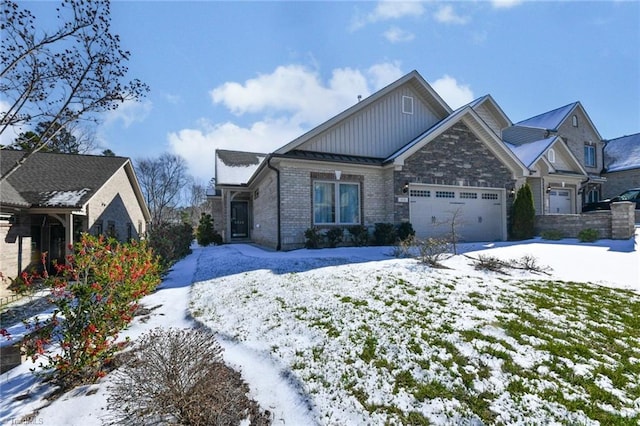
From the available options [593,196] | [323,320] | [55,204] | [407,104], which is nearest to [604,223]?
[407,104]

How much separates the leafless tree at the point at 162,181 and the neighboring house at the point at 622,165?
44.1 meters

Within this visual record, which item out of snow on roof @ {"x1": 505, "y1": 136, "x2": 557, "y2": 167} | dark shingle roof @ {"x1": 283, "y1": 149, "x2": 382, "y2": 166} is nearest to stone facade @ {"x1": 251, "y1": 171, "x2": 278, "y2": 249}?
dark shingle roof @ {"x1": 283, "y1": 149, "x2": 382, "y2": 166}

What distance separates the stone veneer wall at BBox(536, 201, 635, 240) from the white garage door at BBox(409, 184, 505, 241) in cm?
232

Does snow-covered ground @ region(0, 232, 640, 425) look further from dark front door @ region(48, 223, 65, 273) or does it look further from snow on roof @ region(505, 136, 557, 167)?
snow on roof @ region(505, 136, 557, 167)

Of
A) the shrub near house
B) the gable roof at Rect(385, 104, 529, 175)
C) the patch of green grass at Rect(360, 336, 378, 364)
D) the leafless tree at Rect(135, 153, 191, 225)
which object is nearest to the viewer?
the shrub near house

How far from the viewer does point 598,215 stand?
12625mm

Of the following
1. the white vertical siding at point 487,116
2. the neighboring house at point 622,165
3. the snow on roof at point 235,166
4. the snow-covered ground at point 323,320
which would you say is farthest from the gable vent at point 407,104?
the neighboring house at point 622,165

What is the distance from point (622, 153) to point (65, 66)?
38.0 m

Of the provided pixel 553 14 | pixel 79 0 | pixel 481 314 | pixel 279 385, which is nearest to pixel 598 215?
pixel 553 14

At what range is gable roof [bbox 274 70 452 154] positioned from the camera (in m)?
11.7

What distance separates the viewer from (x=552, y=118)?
996 inches

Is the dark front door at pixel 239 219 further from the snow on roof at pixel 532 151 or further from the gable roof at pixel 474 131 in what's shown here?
the snow on roof at pixel 532 151

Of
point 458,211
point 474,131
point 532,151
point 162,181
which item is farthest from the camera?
point 162,181

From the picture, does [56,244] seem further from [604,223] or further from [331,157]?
[604,223]
